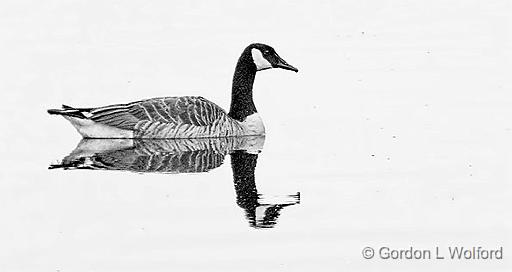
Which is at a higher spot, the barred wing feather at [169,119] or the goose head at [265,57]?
the goose head at [265,57]

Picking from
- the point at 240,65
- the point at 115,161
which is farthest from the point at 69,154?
Answer: the point at 240,65

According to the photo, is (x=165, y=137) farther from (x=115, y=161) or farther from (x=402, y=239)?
(x=402, y=239)

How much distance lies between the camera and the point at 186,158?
16.7 metres

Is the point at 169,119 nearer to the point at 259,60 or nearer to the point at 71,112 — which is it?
the point at 71,112

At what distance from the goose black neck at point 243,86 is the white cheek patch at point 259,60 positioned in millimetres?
68

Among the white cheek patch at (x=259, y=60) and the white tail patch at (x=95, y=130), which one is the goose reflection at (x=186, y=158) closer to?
the white tail patch at (x=95, y=130)

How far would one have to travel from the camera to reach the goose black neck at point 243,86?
19.6 metres

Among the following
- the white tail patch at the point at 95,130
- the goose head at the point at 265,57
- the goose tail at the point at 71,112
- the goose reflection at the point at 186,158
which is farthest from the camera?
the goose head at the point at 265,57

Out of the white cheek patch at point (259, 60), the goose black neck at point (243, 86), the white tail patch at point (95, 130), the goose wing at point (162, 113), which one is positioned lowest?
the white tail patch at point (95, 130)

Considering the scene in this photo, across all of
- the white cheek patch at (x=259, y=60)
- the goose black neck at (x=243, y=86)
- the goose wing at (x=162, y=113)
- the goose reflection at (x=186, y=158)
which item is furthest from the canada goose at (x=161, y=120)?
the white cheek patch at (x=259, y=60)

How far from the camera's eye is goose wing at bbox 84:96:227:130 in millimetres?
18625

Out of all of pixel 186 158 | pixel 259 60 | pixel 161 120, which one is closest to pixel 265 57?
pixel 259 60

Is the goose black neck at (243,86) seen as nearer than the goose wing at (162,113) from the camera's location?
No

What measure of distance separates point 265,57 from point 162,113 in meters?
1.99
